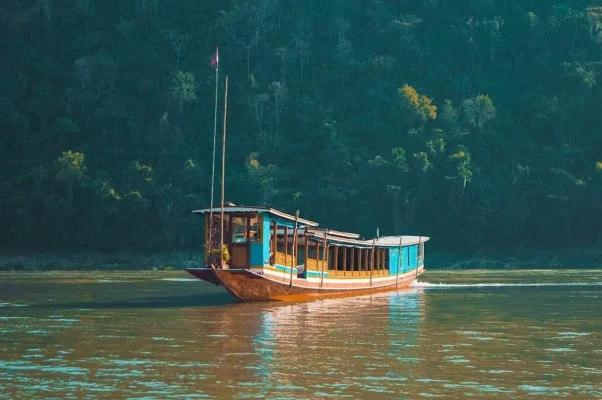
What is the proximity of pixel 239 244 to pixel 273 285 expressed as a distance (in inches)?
78.5

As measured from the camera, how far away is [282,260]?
129 ft

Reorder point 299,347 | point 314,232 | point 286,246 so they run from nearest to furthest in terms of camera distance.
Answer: point 299,347
point 286,246
point 314,232

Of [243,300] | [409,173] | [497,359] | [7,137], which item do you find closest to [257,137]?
[409,173]

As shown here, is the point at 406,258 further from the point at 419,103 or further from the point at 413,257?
the point at 419,103

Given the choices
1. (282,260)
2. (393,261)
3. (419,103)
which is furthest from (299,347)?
(419,103)

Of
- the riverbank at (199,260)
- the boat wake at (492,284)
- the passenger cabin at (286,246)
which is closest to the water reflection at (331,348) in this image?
the passenger cabin at (286,246)

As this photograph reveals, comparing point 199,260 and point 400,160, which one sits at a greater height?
point 400,160

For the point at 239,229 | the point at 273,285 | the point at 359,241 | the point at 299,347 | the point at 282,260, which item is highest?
the point at 239,229

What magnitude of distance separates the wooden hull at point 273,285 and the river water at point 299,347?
29.1 inches

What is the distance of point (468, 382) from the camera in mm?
20250

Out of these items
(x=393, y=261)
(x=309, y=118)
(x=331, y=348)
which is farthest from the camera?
(x=309, y=118)

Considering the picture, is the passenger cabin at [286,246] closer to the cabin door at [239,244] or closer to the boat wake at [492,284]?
the cabin door at [239,244]

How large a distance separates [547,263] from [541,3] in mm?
42500

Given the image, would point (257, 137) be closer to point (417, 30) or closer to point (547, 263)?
point (417, 30)
